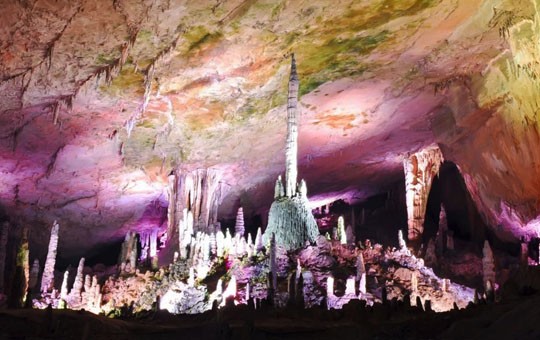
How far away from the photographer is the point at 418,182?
24719mm

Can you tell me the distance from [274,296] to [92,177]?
33.1 ft

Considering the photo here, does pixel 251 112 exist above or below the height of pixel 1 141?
above

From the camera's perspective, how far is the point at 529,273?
8.97 m

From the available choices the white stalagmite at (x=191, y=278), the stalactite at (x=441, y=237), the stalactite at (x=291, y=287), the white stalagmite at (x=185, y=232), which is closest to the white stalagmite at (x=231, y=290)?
the stalactite at (x=291, y=287)

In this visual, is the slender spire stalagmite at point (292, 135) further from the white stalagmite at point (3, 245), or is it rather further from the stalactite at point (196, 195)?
the white stalagmite at point (3, 245)

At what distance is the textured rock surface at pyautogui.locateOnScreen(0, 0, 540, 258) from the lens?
12.7 metres

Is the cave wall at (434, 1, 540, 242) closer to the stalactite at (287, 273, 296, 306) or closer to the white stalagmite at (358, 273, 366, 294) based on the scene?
the white stalagmite at (358, 273, 366, 294)

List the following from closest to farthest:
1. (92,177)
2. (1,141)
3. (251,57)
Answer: (251,57) → (1,141) → (92,177)

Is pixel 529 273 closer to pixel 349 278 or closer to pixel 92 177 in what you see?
pixel 349 278

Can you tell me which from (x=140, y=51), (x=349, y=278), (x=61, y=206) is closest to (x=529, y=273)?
(x=349, y=278)

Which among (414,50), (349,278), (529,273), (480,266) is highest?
(414,50)

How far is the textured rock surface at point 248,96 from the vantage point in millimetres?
12656

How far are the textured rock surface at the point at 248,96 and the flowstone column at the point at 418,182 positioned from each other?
2.50ft

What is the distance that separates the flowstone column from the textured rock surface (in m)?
0.76
